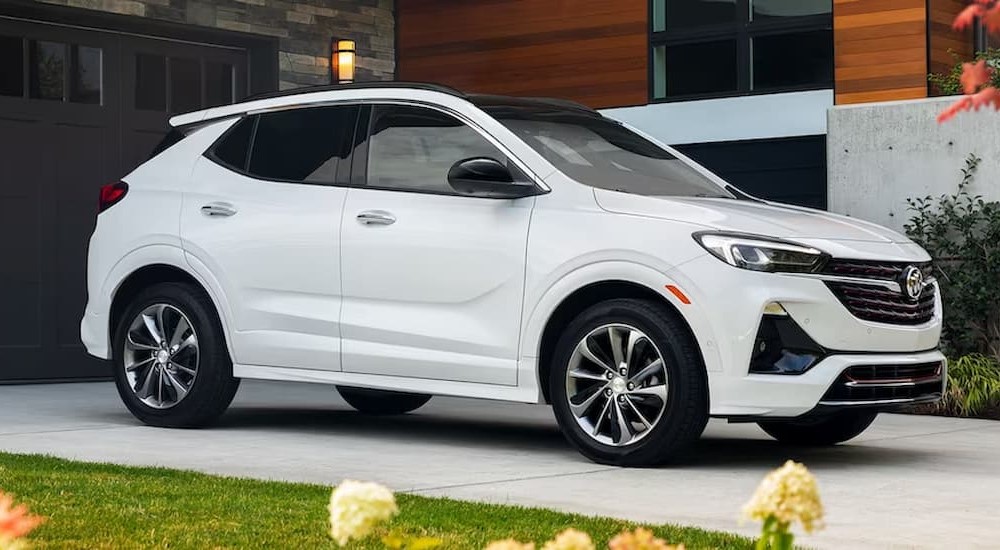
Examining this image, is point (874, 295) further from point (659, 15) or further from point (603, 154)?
point (659, 15)

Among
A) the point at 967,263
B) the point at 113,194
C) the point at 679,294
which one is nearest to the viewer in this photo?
the point at 679,294

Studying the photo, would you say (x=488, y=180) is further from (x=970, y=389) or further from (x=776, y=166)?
(x=776, y=166)

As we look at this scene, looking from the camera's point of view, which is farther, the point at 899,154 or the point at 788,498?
the point at 899,154

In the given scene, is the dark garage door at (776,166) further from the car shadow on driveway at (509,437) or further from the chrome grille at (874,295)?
the chrome grille at (874,295)

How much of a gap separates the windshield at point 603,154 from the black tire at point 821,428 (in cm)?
126

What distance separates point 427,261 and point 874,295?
85.0 inches

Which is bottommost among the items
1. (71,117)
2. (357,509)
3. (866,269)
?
(357,509)

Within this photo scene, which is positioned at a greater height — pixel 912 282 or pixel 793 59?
pixel 793 59

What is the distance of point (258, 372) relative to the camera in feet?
27.1

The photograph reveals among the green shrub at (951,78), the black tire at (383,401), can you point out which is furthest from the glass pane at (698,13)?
the black tire at (383,401)

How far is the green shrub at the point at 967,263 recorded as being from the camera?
35.1ft

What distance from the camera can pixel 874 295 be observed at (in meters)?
6.99

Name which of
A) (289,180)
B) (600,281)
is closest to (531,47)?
(289,180)

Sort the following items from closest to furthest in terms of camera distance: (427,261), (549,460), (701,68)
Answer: (549,460)
(427,261)
(701,68)
